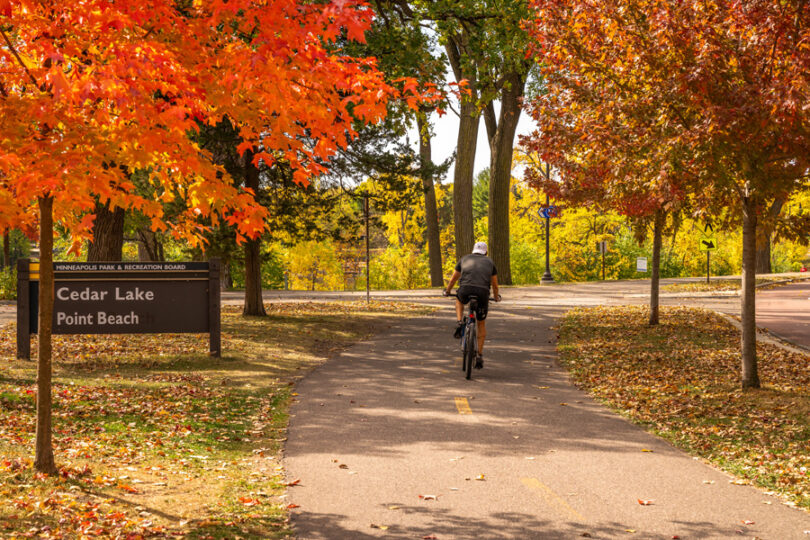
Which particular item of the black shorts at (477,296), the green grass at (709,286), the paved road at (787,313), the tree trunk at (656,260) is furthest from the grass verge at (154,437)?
the green grass at (709,286)

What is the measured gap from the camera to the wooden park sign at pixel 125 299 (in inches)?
497

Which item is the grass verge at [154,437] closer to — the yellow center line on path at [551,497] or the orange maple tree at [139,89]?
the orange maple tree at [139,89]

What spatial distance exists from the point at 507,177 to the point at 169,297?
2072cm

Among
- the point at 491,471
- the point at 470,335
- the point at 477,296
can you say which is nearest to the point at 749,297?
the point at 477,296

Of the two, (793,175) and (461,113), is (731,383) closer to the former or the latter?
(793,175)

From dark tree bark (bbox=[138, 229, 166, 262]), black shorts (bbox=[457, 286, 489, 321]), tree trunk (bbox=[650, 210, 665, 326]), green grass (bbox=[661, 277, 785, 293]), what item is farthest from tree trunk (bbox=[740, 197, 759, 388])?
dark tree bark (bbox=[138, 229, 166, 262])

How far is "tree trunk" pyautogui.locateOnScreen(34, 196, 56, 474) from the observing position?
5898 mm

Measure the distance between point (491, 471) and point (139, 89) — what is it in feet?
13.0

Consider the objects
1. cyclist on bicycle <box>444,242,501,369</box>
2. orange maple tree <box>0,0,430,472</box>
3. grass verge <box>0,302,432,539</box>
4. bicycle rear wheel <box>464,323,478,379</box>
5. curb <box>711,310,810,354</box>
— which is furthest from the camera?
curb <box>711,310,810,354</box>

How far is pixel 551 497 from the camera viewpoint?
5.82m

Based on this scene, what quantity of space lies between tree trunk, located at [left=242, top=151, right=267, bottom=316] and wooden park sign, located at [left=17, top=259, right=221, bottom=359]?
15.7ft

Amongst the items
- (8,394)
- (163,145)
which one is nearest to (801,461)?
(163,145)

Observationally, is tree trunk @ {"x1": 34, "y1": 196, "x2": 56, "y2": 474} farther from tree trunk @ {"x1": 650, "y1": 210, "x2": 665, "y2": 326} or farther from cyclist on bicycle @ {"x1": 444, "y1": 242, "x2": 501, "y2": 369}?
tree trunk @ {"x1": 650, "y1": 210, "x2": 665, "y2": 326}

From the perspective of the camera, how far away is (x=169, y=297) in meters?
13.0
